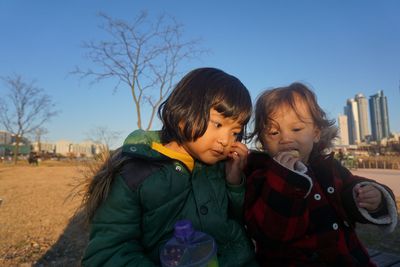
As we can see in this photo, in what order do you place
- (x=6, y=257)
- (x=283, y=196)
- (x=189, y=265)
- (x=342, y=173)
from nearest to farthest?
1. (x=189, y=265)
2. (x=283, y=196)
3. (x=342, y=173)
4. (x=6, y=257)

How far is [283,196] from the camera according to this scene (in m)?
1.57

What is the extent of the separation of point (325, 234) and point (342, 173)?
438mm

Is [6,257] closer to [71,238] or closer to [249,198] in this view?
[71,238]

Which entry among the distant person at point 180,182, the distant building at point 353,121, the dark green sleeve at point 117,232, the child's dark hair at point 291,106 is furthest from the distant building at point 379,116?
the dark green sleeve at point 117,232

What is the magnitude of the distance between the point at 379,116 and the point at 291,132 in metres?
83.4

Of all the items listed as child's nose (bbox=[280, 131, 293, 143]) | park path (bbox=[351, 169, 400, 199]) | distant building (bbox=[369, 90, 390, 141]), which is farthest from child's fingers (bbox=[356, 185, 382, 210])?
distant building (bbox=[369, 90, 390, 141])

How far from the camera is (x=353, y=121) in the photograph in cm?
8244

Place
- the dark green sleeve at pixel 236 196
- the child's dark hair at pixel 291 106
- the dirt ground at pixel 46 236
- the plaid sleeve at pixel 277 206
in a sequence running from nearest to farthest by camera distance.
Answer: the plaid sleeve at pixel 277 206 → the dark green sleeve at pixel 236 196 → the child's dark hair at pixel 291 106 → the dirt ground at pixel 46 236

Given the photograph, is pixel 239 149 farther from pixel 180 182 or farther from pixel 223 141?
pixel 180 182

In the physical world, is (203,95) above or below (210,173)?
above

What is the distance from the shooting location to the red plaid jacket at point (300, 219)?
1583 mm

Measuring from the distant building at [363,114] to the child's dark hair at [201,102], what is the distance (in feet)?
292

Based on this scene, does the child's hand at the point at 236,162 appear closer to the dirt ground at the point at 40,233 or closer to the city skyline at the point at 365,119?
the dirt ground at the point at 40,233

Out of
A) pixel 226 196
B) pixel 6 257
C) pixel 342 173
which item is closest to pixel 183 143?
pixel 226 196
